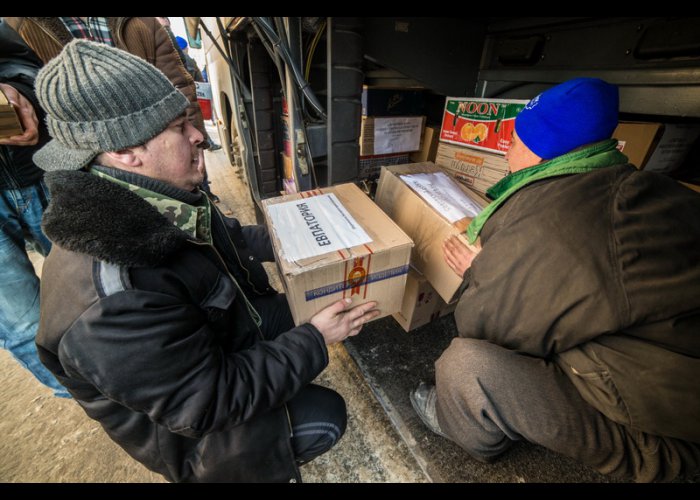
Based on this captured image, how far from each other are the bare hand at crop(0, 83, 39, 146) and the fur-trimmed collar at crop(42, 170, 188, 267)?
744 mm

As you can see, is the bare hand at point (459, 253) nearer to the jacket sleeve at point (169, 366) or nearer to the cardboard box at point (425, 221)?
the cardboard box at point (425, 221)

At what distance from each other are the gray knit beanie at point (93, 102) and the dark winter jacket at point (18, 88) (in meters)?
0.60

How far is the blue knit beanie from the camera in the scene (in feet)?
2.94

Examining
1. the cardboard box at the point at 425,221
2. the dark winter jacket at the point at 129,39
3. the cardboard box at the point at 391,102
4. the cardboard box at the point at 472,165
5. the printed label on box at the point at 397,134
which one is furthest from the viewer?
the printed label on box at the point at 397,134

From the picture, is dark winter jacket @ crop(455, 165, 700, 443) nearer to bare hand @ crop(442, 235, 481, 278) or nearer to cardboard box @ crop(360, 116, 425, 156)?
bare hand @ crop(442, 235, 481, 278)

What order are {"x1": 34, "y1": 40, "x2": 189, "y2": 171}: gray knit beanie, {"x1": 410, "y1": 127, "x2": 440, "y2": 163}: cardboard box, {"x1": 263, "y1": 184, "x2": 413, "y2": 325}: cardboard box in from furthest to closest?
{"x1": 410, "y1": 127, "x2": 440, "y2": 163}: cardboard box
{"x1": 263, "y1": 184, "x2": 413, "y2": 325}: cardboard box
{"x1": 34, "y1": 40, "x2": 189, "y2": 171}: gray knit beanie

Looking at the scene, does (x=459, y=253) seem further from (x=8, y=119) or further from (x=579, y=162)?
(x=8, y=119)

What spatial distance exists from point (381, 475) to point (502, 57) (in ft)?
8.01

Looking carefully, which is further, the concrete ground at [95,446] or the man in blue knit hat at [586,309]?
the concrete ground at [95,446]

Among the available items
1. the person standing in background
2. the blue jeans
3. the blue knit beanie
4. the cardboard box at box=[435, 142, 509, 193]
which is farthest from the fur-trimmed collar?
the cardboard box at box=[435, 142, 509, 193]

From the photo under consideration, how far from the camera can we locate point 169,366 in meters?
0.66

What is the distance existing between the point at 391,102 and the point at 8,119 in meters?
1.88

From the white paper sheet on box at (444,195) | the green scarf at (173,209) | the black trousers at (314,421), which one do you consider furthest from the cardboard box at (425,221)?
the green scarf at (173,209)

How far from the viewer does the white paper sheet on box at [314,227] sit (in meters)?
1.03
